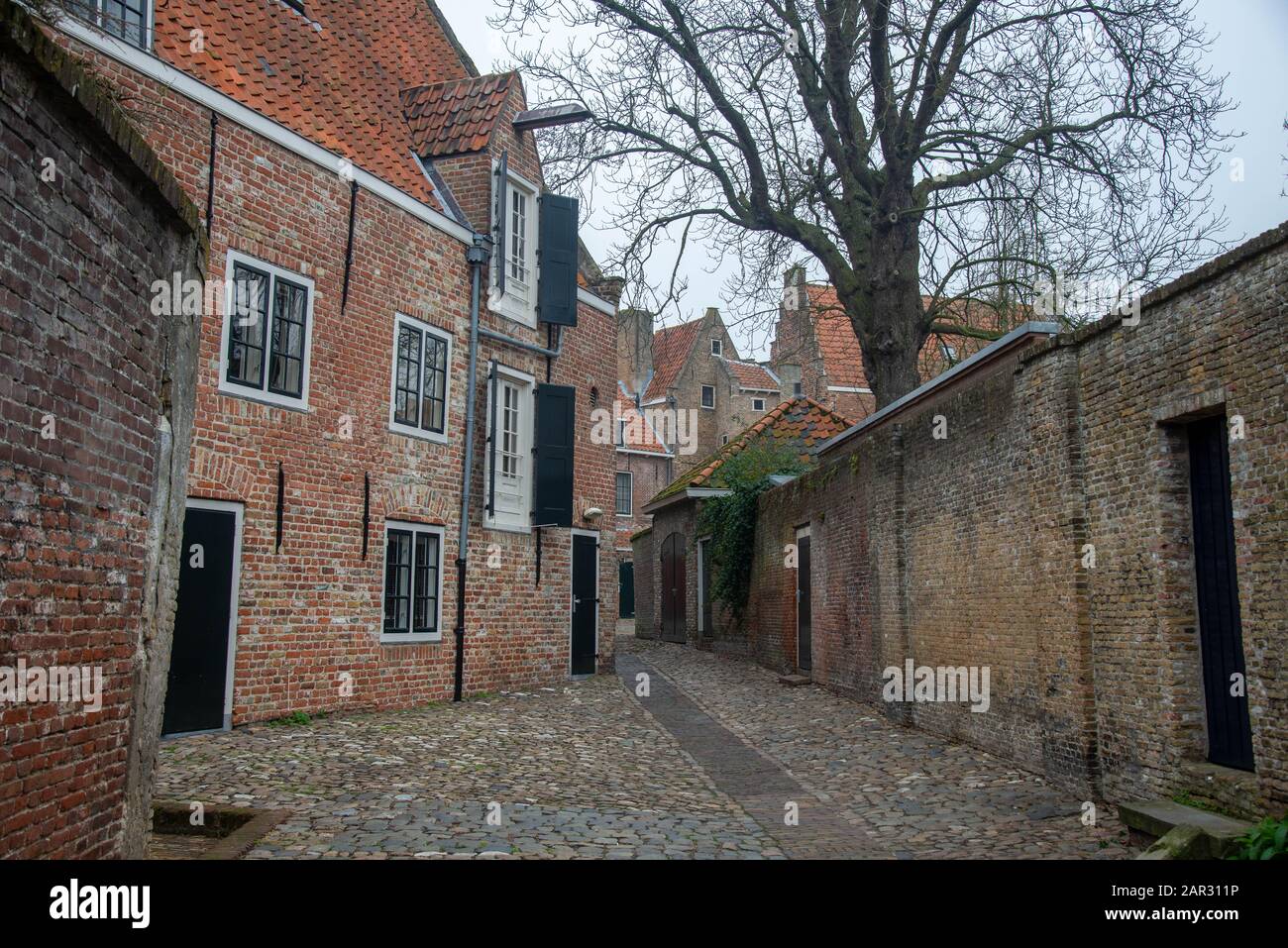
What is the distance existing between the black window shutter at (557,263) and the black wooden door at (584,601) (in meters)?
3.56

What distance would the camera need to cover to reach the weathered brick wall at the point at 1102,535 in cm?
589

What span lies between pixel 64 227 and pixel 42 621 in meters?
1.42

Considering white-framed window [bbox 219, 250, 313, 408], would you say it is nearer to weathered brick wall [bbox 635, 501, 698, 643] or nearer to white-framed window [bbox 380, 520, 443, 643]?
white-framed window [bbox 380, 520, 443, 643]

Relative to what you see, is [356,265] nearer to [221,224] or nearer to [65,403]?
[221,224]

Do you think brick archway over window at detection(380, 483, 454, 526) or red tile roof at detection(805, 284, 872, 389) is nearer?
brick archway over window at detection(380, 483, 454, 526)

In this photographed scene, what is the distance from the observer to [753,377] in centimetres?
5366

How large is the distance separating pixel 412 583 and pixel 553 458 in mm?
3436

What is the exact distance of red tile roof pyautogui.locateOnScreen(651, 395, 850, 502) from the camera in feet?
74.0

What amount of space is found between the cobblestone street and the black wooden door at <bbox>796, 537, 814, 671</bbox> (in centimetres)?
411

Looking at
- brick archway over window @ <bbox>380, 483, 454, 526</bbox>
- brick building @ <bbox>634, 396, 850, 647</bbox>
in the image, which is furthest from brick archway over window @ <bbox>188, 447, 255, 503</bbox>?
brick building @ <bbox>634, 396, 850, 647</bbox>

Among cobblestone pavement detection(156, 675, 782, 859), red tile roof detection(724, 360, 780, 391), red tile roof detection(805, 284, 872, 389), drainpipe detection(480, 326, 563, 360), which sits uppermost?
red tile roof detection(724, 360, 780, 391)

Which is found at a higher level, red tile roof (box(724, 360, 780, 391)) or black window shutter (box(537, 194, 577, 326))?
red tile roof (box(724, 360, 780, 391))

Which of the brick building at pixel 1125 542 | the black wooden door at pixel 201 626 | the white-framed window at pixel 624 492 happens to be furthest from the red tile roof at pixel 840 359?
the black wooden door at pixel 201 626
